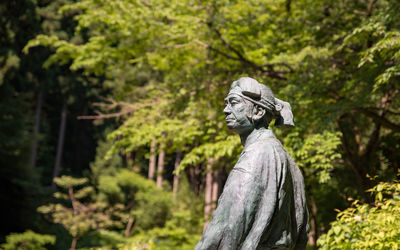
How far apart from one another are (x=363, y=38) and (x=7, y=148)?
39.5 feet

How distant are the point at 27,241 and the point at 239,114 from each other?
12579mm

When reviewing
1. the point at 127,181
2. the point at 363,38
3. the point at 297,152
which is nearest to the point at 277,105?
the point at 297,152

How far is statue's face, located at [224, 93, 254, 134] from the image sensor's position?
2350 mm

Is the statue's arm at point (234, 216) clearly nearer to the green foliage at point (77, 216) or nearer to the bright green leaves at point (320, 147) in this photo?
the bright green leaves at point (320, 147)

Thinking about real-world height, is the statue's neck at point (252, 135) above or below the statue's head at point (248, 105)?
below

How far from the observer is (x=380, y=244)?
4.06 m

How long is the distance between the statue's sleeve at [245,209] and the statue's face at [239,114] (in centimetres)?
25

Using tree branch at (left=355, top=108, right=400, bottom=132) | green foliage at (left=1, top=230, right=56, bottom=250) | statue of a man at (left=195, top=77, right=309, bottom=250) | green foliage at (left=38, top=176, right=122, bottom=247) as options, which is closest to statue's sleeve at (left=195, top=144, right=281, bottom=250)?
statue of a man at (left=195, top=77, right=309, bottom=250)

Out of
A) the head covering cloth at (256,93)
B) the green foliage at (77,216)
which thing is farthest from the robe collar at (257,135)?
the green foliage at (77,216)

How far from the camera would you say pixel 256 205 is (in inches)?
82.8

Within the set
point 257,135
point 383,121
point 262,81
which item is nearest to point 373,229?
point 257,135

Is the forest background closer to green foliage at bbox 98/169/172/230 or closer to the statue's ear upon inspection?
the statue's ear

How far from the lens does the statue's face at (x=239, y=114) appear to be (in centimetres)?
235

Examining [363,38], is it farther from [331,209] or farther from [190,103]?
[331,209]
